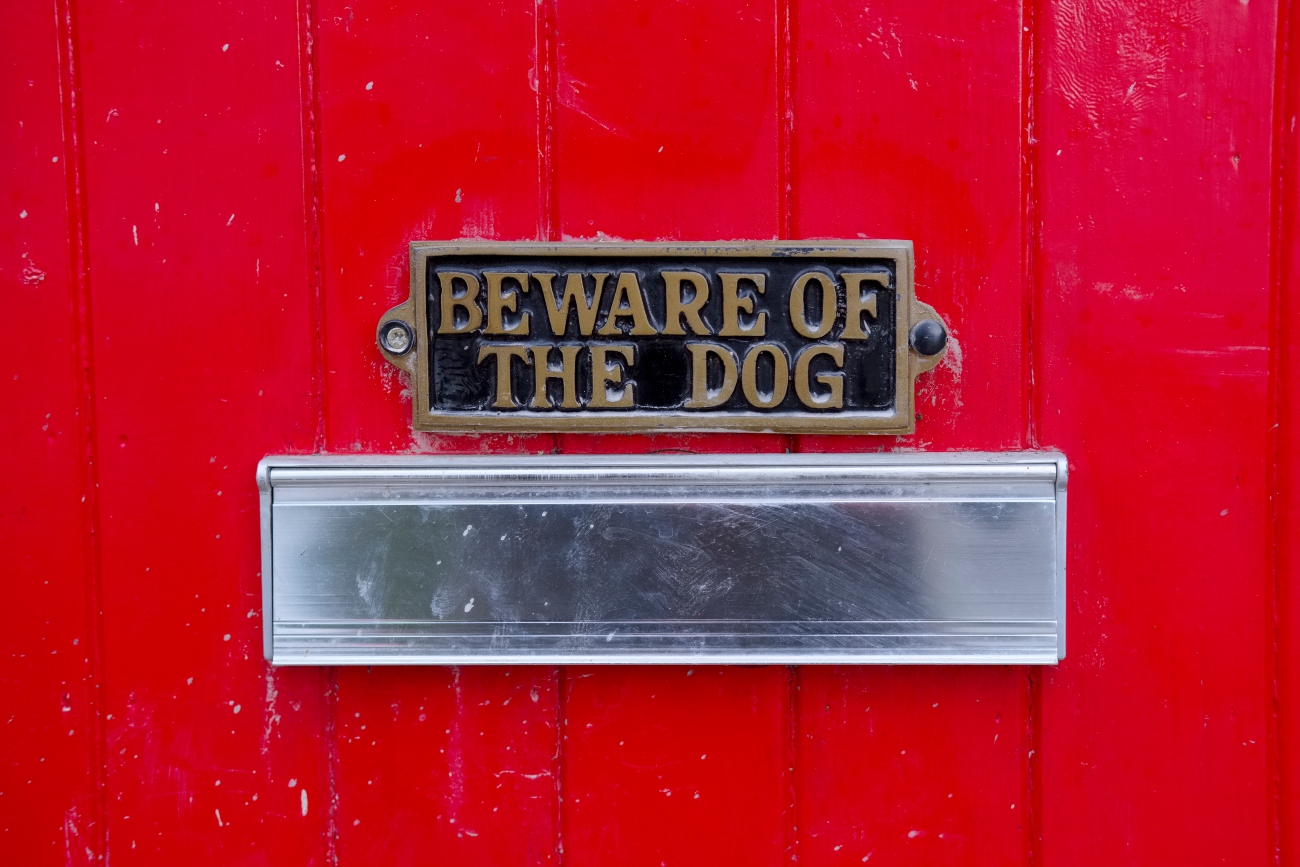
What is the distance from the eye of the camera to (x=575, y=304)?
55 centimetres

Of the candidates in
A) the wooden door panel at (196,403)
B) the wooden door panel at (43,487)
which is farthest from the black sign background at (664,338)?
the wooden door panel at (43,487)

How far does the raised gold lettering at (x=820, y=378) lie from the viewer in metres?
0.55

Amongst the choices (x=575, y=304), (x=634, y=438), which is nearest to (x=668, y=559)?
(x=634, y=438)

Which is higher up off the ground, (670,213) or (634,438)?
(670,213)

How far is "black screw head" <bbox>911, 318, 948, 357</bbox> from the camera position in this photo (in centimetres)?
55

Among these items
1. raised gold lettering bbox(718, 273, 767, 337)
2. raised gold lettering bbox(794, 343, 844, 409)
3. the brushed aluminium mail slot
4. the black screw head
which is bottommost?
the brushed aluminium mail slot

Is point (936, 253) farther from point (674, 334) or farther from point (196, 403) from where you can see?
point (196, 403)

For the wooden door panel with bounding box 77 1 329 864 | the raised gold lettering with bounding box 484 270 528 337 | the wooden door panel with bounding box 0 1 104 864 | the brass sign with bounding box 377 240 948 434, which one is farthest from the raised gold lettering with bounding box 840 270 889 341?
the wooden door panel with bounding box 0 1 104 864

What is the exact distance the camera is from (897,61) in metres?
0.55

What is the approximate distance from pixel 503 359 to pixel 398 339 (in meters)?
0.08

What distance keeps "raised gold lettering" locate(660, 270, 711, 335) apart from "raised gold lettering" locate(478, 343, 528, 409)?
107 mm

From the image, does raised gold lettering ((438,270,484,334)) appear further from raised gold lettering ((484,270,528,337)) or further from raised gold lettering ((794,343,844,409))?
raised gold lettering ((794,343,844,409))

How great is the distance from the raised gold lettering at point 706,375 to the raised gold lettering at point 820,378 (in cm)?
5

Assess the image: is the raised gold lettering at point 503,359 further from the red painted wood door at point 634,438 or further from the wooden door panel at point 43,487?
the wooden door panel at point 43,487
